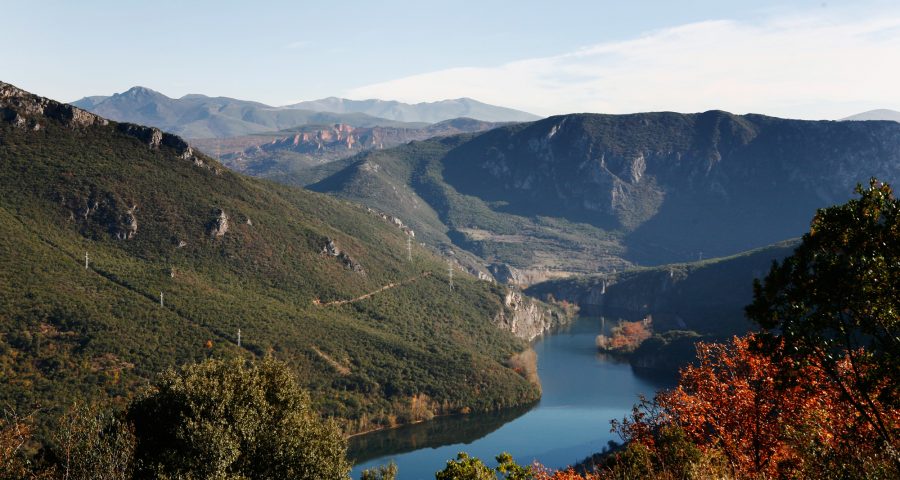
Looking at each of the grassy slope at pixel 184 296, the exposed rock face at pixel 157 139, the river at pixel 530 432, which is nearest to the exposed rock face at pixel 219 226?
the grassy slope at pixel 184 296

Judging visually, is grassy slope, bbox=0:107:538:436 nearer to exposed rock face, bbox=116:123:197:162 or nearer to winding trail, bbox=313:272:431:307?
winding trail, bbox=313:272:431:307

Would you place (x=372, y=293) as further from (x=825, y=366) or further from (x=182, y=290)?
(x=825, y=366)

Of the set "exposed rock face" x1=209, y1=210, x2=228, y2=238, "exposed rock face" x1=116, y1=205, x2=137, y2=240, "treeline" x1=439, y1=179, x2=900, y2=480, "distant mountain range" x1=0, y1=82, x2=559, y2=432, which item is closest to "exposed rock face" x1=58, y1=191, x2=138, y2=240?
"exposed rock face" x1=116, y1=205, x2=137, y2=240

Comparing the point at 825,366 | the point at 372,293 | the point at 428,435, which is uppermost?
the point at 825,366

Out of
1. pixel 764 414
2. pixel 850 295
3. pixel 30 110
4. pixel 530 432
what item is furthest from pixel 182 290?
pixel 850 295

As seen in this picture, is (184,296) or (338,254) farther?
(338,254)

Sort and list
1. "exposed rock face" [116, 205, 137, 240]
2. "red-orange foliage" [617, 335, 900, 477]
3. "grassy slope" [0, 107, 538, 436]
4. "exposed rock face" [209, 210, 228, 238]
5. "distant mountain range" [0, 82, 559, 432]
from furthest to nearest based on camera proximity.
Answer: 1. "exposed rock face" [209, 210, 228, 238]
2. "exposed rock face" [116, 205, 137, 240]
3. "distant mountain range" [0, 82, 559, 432]
4. "grassy slope" [0, 107, 538, 436]
5. "red-orange foliage" [617, 335, 900, 477]

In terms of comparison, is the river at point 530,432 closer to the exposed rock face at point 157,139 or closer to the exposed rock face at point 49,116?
the exposed rock face at point 157,139

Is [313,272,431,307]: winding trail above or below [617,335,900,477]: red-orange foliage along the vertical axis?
below
